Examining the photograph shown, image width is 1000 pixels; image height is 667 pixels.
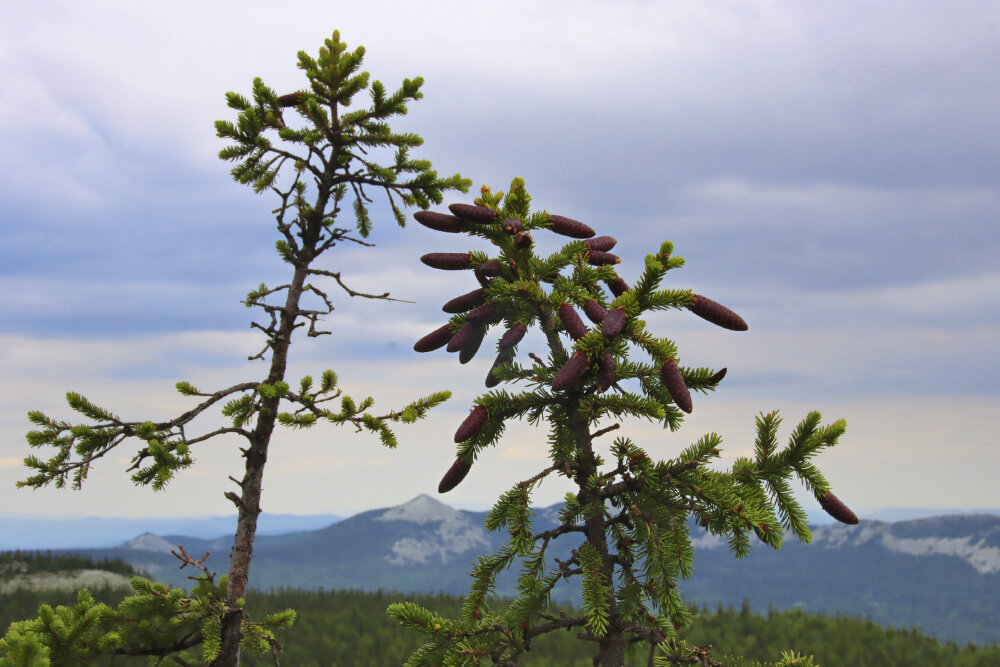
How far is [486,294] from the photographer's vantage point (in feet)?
17.0

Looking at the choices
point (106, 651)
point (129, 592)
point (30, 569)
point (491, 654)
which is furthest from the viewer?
point (30, 569)

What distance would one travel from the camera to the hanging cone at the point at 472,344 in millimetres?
5254

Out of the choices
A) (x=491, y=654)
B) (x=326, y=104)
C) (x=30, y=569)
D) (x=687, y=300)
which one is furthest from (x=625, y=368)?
(x=30, y=569)

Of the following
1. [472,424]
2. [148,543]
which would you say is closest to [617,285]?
[472,424]

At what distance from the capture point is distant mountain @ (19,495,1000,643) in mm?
98750

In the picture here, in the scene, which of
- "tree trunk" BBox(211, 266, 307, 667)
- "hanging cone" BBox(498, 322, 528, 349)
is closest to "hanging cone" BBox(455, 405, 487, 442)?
"hanging cone" BBox(498, 322, 528, 349)

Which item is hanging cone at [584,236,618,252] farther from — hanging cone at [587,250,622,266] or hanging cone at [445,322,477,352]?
hanging cone at [445,322,477,352]

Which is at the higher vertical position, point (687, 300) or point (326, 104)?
point (326, 104)

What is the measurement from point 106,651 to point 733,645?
55.9ft

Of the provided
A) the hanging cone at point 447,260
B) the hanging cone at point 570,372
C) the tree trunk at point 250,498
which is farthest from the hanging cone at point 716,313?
the tree trunk at point 250,498

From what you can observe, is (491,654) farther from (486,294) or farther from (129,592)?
(129,592)

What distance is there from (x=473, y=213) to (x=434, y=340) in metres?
0.99

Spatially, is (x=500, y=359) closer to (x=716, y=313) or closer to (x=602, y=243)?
(x=602, y=243)

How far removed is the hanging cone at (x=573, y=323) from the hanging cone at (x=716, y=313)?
2.23ft
